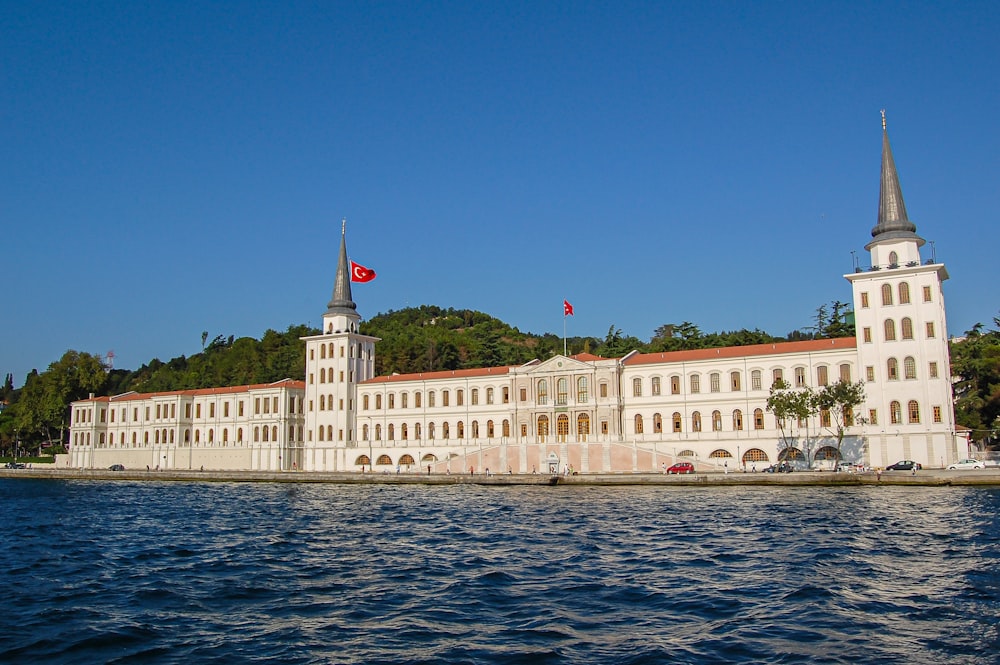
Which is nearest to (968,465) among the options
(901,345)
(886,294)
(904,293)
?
(901,345)

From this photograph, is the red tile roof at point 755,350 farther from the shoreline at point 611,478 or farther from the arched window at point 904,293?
the shoreline at point 611,478

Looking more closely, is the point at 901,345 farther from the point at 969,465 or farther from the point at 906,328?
the point at 969,465

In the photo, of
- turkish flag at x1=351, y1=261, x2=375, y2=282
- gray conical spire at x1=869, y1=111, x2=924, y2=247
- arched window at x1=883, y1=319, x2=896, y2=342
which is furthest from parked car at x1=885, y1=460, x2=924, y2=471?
turkish flag at x1=351, y1=261, x2=375, y2=282

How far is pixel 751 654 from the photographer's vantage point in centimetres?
1188

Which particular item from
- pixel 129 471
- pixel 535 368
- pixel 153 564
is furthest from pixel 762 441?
pixel 129 471

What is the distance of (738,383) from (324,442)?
35.9m

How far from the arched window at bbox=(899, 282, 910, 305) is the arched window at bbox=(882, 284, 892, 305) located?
60 cm

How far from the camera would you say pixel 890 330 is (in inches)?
2116

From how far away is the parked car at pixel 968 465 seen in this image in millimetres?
47062

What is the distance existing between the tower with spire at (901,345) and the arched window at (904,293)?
0.19 ft

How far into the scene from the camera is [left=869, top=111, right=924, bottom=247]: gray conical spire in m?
54.9

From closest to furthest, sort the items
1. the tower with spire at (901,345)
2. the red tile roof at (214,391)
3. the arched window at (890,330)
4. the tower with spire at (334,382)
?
the tower with spire at (901,345)
the arched window at (890,330)
the tower with spire at (334,382)
the red tile roof at (214,391)

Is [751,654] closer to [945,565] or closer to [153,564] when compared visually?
[945,565]

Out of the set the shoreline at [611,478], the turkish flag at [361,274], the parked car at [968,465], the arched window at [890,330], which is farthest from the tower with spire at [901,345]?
the turkish flag at [361,274]
